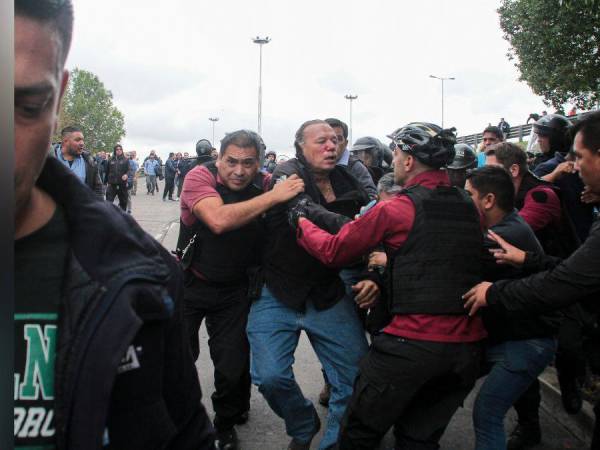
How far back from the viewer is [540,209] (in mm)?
4004

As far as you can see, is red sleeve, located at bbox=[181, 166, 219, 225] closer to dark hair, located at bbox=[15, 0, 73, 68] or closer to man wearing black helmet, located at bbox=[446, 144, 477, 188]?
man wearing black helmet, located at bbox=[446, 144, 477, 188]

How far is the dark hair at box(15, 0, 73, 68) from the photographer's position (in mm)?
719

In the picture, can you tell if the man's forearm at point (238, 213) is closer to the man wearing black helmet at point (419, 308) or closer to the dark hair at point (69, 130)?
the man wearing black helmet at point (419, 308)

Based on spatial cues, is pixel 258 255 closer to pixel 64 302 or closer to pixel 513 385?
pixel 513 385

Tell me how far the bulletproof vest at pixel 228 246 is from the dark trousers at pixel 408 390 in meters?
0.91

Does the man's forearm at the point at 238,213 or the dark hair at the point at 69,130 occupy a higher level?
the dark hair at the point at 69,130

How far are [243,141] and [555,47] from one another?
13.8 m

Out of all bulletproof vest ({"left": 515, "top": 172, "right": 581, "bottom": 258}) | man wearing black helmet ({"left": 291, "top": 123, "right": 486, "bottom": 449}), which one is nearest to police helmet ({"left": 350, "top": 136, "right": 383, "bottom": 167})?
bulletproof vest ({"left": 515, "top": 172, "right": 581, "bottom": 258})

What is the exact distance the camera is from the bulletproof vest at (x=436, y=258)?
2564 mm

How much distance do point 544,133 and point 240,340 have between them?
121 inches

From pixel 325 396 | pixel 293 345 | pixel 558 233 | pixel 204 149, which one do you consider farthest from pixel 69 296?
pixel 558 233

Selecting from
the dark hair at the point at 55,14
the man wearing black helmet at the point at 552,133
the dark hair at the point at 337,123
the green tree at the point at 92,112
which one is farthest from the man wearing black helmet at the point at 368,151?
the dark hair at the point at 55,14

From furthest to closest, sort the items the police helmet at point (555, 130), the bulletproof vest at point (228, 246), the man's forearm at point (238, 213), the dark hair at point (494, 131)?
1. the dark hair at point (494, 131)
2. the police helmet at point (555, 130)
3. the bulletproof vest at point (228, 246)
4. the man's forearm at point (238, 213)

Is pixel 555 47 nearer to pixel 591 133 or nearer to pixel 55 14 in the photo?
pixel 591 133
